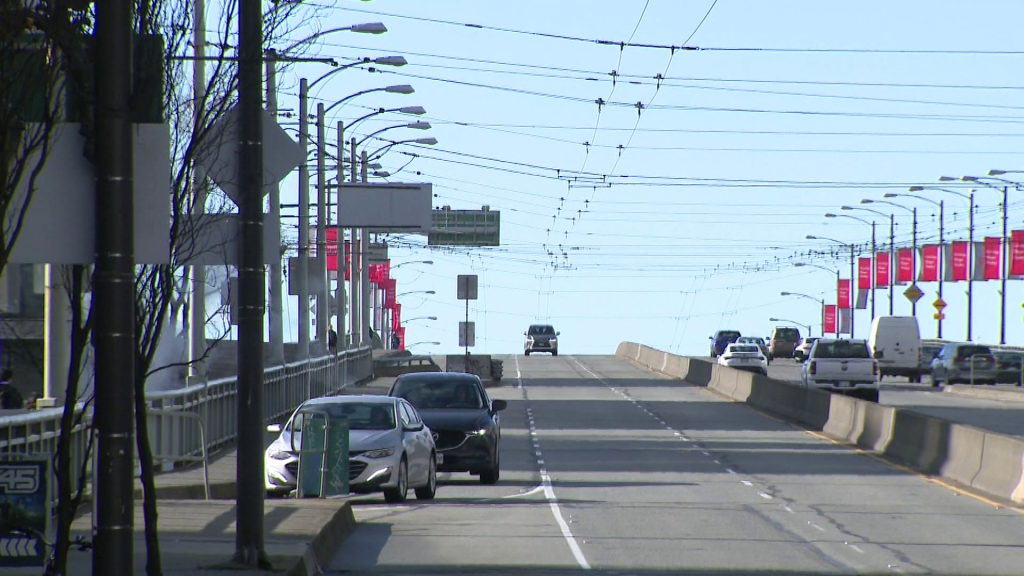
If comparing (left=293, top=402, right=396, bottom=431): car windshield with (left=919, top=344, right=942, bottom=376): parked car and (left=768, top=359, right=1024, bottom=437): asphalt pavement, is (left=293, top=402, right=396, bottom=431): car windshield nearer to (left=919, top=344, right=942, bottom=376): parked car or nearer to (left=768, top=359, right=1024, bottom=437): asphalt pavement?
(left=768, top=359, right=1024, bottom=437): asphalt pavement

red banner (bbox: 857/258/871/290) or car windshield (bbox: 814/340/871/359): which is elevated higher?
red banner (bbox: 857/258/871/290)

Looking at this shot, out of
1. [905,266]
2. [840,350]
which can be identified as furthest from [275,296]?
[905,266]

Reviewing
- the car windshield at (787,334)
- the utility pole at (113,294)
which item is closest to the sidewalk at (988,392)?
the car windshield at (787,334)

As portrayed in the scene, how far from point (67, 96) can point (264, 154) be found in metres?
3.97

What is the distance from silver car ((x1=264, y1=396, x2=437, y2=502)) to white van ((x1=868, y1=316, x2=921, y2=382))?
43.1 m

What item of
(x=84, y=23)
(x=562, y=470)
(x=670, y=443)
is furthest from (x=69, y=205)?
(x=670, y=443)

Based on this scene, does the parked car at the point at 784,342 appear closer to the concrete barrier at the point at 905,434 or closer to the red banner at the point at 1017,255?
the red banner at the point at 1017,255

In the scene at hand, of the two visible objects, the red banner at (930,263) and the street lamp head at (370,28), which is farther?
the red banner at (930,263)

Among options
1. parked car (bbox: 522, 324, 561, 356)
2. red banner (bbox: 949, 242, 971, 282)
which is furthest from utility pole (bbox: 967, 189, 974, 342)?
parked car (bbox: 522, 324, 561, 356)

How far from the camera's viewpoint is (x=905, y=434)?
2958 centimetres

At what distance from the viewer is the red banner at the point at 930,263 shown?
242 ft

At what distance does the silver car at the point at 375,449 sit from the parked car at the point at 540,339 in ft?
258

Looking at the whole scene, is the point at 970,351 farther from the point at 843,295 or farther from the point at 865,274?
the point at 843,295

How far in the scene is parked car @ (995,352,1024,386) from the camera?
61.1 metres
